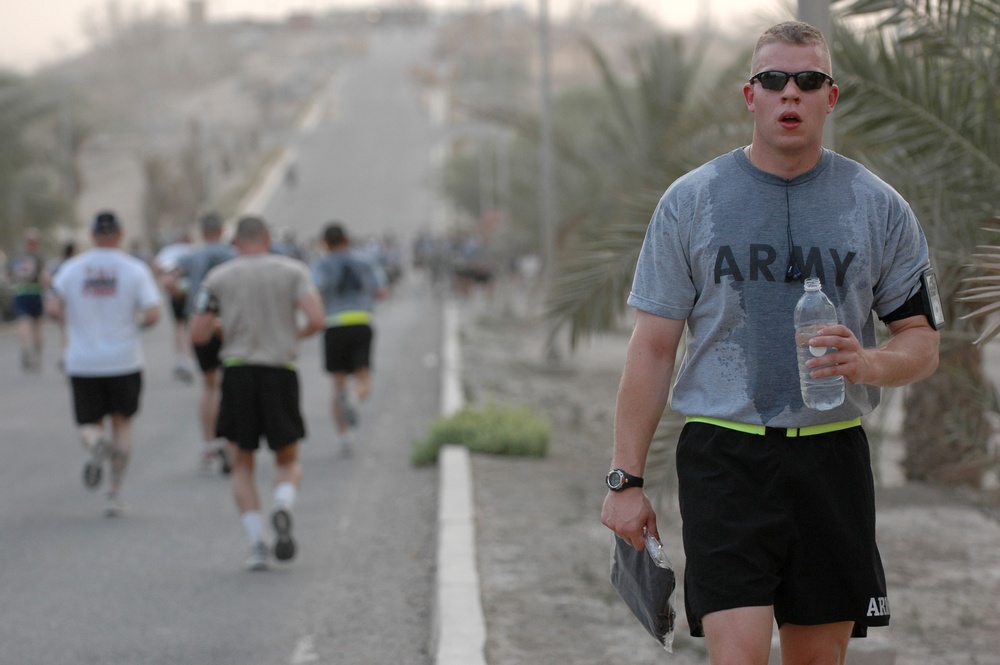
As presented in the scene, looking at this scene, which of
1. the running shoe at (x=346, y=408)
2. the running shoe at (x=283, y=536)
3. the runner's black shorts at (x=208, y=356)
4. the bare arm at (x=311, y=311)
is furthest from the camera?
the running shoe at (x=346, y=408)

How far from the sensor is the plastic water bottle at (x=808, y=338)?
340 cm

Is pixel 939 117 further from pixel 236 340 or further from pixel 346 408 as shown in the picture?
pixel 346 408

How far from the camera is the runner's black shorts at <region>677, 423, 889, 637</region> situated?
351 cm

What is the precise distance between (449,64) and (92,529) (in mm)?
136058

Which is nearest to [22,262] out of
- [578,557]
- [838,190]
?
[578,557]

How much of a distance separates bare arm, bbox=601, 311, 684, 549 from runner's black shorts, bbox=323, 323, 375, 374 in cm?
898

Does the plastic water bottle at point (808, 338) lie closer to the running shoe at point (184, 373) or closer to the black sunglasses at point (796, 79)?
the black sunglasses at point (796, 79)

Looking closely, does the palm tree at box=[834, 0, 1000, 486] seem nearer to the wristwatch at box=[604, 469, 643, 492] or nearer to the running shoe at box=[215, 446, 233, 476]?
the wristwatch at box=[604, 469, 643, 492]

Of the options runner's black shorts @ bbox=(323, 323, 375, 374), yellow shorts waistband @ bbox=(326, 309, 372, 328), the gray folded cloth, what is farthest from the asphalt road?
the gray folded cloth

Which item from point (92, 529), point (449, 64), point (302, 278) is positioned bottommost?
point (92, 529)

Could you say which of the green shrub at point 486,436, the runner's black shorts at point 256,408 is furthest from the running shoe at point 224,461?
the runner's black shorts at point 256,408

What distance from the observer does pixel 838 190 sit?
11.9 ft

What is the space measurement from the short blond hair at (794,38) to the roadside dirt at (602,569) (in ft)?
7.88

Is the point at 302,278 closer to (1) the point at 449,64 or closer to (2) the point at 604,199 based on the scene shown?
(2) the point at 604,199
